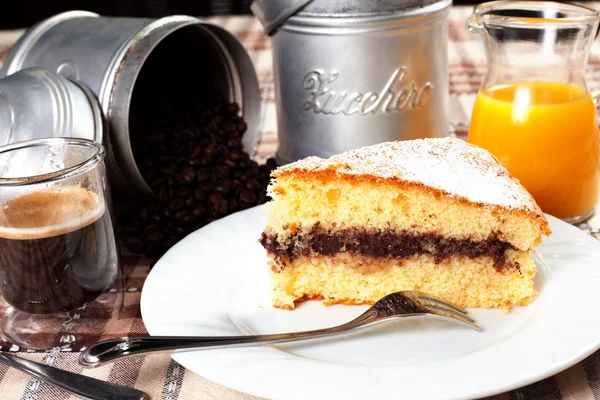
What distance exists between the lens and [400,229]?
202 cm

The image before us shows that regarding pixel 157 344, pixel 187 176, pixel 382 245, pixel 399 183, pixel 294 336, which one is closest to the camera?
pixel 157 344

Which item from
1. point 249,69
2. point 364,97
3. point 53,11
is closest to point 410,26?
point 364,97

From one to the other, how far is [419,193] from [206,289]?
69 cm

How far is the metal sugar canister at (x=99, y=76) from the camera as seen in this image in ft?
7.63

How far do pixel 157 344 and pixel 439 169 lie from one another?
3.23ft

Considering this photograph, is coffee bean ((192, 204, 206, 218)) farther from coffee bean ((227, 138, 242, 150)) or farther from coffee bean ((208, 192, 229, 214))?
coffee bean ((227, 138, 242, 150))

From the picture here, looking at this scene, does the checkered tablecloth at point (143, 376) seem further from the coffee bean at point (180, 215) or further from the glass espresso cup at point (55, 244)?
the coffee bean at point (180, 215)

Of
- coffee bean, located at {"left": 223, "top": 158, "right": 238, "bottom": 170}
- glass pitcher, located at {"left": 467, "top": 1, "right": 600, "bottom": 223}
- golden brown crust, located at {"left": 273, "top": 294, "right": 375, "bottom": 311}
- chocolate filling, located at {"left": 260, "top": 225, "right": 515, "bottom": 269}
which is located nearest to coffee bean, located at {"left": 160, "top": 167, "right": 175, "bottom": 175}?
coffee bean, located at {"left": 223, "top": 158, "right": 238, "bottom": 170}

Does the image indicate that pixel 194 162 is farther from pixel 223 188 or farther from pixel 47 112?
pixel 47 112

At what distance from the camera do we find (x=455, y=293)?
6.75 feet

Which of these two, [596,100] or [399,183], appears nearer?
[399,183]

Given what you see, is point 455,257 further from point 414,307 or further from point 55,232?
point 55,232

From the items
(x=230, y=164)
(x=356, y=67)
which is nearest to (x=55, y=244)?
(x=230, y=164)

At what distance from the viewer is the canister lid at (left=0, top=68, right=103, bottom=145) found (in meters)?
2.30
